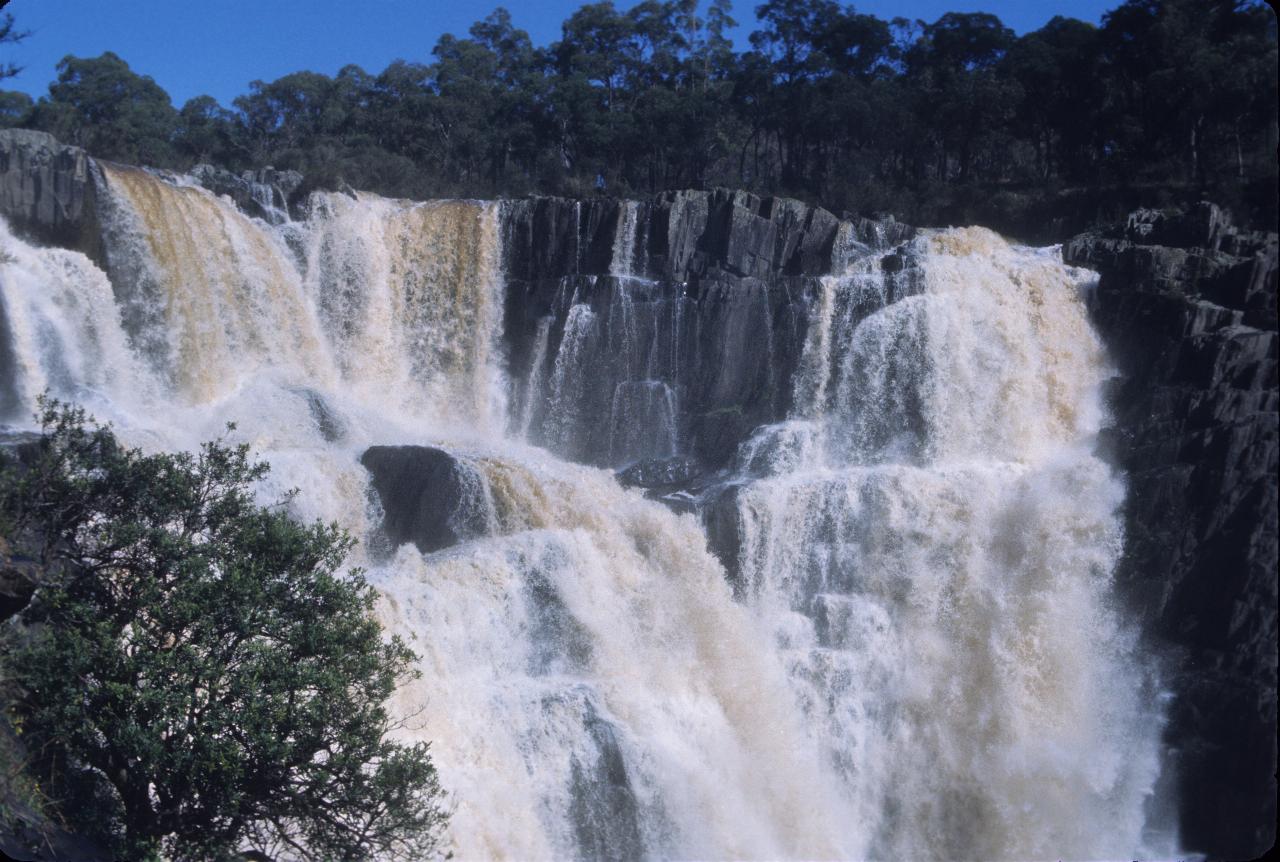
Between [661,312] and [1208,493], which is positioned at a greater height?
[661,312]

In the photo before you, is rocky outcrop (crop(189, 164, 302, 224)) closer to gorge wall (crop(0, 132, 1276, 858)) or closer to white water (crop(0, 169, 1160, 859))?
gorge wall (crop(0, 132, 1276, 858))

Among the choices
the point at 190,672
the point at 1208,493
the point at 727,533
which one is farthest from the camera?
the point at 727,533

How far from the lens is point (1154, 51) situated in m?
31.7

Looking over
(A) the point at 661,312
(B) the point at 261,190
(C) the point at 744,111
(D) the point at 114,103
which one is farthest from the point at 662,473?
(D) the point at 114,103

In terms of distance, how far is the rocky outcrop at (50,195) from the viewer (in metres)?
24.3

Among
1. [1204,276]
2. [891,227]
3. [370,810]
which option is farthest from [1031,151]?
[370,810]

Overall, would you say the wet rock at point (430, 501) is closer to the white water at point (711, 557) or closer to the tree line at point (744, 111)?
the white water at point (711, 557)

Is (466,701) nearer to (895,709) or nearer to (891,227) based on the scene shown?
(895,709)

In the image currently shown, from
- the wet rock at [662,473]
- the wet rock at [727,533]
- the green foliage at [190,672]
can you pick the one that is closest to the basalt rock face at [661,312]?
the wet rock at [662,473]

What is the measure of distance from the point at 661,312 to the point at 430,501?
8.50 m

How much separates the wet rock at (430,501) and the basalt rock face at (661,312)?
19.7 feet

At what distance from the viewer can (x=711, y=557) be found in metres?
22.0

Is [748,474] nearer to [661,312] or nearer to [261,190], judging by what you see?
[661,312]

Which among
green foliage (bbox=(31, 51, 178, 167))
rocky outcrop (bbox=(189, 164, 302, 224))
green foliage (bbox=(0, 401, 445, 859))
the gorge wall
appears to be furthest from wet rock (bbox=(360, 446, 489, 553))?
green foliage (bbox=(31, 51, 178, 167))
